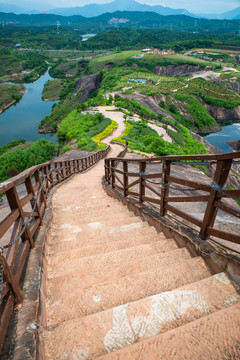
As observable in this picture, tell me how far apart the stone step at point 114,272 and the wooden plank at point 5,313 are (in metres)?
0.43

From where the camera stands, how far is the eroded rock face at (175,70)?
81.1 m

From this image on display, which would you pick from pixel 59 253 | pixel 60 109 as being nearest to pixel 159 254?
pixel 59 253

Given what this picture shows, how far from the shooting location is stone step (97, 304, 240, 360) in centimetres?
145

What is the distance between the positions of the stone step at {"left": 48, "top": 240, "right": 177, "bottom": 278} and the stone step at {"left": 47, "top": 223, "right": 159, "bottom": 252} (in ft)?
1.32

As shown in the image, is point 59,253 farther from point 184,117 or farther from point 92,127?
point 184,117

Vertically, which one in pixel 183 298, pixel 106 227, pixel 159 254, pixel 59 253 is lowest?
pixel 106 227

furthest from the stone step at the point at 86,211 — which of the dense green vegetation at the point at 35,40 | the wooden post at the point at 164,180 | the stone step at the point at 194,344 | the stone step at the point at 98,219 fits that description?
the dense green vegetation at the point at 35,40

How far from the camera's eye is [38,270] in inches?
91.8

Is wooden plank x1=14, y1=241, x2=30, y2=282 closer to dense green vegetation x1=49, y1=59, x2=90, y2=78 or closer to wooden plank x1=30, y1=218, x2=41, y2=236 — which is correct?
wooden plank x1=30, y1=218, x2=41, y2=236

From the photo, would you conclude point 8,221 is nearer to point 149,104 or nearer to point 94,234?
point 94,234

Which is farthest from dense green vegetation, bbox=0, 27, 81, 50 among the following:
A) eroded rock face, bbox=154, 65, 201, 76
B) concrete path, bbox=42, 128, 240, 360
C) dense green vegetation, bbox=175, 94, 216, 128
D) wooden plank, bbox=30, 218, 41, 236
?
concrete path, bbox=42, 128, 240, 360

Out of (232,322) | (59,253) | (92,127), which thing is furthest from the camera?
(92,127)

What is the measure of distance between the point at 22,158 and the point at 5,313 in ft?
87.7

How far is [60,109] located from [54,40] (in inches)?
5738
